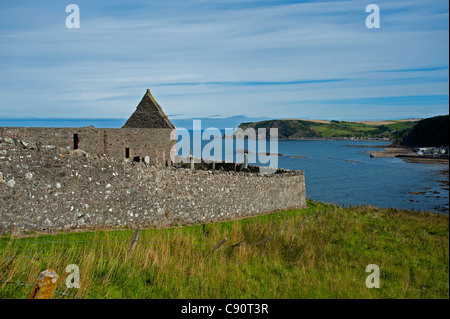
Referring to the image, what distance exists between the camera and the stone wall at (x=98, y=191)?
11.6m

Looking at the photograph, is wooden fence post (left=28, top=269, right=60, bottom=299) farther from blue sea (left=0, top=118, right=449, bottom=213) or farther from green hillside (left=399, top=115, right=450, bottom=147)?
green hillside (left=399, top=115, right=450, bottom=147)

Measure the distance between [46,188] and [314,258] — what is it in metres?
9.15

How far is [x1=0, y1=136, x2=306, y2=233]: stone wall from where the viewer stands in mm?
11633

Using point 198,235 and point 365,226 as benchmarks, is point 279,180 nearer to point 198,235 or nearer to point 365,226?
point 365,226

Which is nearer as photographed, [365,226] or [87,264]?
[87,264]

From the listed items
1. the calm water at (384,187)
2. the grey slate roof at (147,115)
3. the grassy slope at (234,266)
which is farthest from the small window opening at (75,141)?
the calm water at (384,187)

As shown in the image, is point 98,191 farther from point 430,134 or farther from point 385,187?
point 430,134

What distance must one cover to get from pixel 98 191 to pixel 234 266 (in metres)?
6.12

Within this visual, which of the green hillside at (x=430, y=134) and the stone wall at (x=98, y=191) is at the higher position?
the green hillside at (x=430, y=134)

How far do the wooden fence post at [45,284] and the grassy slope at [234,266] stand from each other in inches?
70.6

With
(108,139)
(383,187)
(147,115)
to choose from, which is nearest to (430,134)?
(383,187)

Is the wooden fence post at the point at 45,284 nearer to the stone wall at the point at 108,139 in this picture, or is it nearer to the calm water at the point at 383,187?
the stone wall at the point at 108,139
